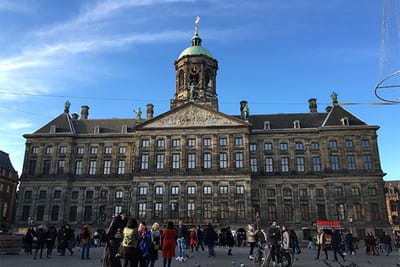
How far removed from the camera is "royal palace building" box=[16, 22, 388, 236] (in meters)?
48.1

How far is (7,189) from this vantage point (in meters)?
66.8

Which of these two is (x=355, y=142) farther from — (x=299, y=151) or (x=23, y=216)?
(x=23, y=216)

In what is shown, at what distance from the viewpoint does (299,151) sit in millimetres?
51875

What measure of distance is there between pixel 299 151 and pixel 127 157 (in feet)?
85.0

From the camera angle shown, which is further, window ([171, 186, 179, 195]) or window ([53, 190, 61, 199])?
window ([53, 190, 61, 199])

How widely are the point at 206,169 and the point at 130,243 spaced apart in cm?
3945

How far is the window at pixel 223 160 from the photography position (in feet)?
163

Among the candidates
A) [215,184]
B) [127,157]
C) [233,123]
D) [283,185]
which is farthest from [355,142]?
[127,157]

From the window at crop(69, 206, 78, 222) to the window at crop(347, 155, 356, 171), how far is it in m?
39.9

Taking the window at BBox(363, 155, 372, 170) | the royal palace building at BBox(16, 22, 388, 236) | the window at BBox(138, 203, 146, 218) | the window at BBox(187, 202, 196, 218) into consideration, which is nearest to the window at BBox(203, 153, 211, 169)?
the royal palace building at BBox(16, 22, 388, 236)

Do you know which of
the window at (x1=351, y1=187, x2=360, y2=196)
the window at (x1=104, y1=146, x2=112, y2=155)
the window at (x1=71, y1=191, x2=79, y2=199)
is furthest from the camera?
the window at (x1=104, y1=146, x2=112, y2=155)

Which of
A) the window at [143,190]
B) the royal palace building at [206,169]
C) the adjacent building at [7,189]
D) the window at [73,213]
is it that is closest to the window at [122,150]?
the royal palace building at [206,169]

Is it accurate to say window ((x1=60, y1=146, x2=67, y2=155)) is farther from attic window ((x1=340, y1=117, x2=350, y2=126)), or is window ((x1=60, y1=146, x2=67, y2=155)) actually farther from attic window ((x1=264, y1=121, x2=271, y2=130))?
attic window ((x1=340, y1=117, x2=350, y2=126))

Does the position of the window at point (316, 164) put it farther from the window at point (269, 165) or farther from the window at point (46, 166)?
the window at point (46, 166)
